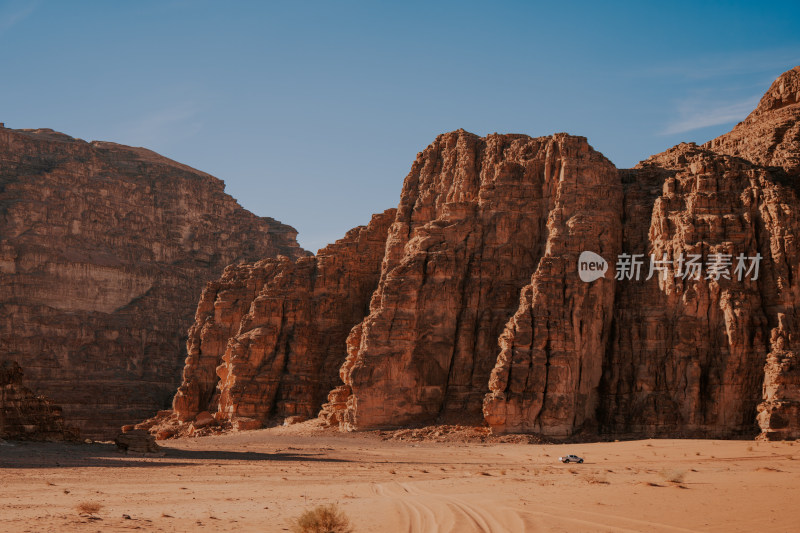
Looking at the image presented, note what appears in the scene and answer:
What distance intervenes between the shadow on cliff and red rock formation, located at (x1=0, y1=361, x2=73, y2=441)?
1.45 m

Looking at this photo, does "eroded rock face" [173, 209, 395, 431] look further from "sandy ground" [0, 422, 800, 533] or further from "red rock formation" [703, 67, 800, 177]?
"red rock formation" [703, 67, 800, 177]

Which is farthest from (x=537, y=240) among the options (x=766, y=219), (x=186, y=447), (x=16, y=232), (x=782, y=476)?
(x=16, y=232)

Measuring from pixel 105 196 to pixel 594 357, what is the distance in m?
91.3

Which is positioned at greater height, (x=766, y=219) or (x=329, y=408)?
(x=766, y=219)

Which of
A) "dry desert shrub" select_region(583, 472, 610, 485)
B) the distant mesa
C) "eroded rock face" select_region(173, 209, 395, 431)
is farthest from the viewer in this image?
"eroded rock face" select_region(173, 209, 395, 431)

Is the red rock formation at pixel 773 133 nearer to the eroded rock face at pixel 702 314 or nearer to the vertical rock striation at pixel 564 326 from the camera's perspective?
the eroded rock face at pixel 702 314

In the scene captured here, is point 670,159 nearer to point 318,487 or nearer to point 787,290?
point 787,290

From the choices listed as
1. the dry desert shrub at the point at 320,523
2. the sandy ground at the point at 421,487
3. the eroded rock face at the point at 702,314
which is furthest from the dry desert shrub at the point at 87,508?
the eroded rock face at the point at 702,314

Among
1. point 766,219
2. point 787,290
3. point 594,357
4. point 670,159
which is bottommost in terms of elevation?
point 594,357

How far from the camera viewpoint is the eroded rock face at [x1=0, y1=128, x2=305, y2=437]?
361 feet

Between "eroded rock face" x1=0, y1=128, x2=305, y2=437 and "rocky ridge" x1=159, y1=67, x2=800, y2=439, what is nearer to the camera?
"rocky ridge" x1=159, y1=67, x2=800, y2=439

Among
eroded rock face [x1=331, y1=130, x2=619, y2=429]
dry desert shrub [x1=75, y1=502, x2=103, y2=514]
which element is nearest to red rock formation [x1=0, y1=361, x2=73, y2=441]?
eroded rock face [x1=331, y1=130, x2=619, y2=429]

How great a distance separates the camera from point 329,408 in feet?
204

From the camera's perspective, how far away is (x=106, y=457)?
145 feet
